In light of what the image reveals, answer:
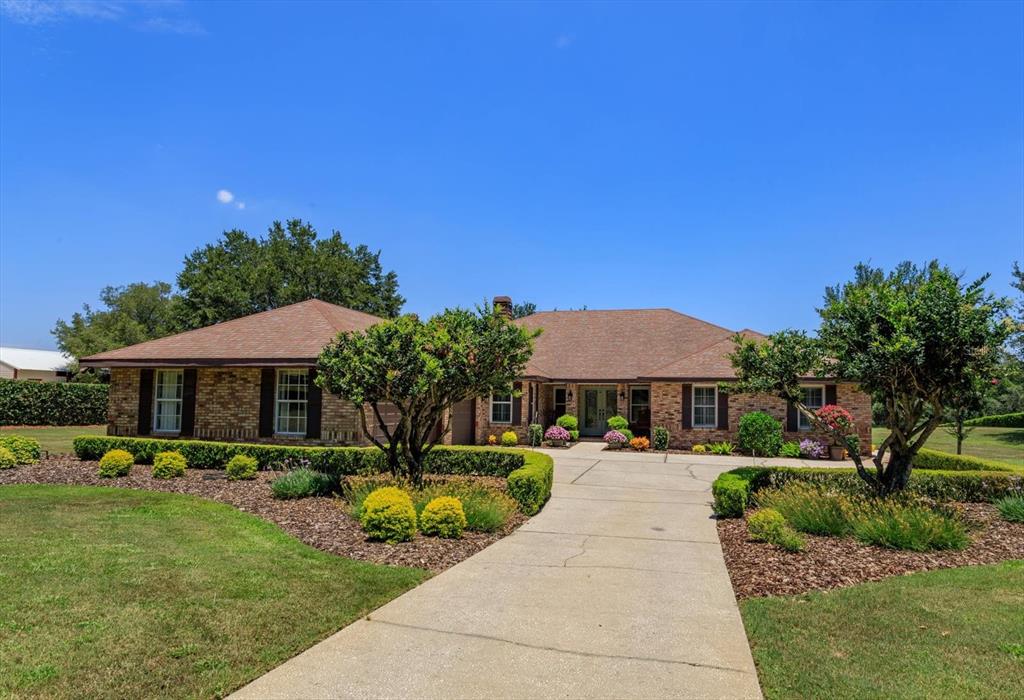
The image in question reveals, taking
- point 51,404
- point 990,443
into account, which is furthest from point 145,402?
point 990,443

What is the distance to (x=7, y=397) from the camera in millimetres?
27844

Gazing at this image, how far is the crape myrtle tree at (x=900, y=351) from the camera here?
916cm

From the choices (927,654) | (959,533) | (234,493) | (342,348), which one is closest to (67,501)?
(234,493)

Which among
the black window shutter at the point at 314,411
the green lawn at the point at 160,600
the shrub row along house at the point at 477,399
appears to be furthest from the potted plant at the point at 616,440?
the green lawn at the point at 160,600

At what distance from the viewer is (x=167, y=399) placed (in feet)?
61.0

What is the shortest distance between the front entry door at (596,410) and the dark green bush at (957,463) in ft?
42.7

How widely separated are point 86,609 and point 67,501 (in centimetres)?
646

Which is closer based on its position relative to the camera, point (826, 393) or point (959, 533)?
point (959, 533)

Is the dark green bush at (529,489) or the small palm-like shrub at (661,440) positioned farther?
the small palm-like shrub at (661,440)

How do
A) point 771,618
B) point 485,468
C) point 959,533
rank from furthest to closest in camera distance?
point 485,468 → point 959,533 → point 771,618

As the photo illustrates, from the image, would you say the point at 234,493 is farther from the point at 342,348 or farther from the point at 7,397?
the point at 7,397

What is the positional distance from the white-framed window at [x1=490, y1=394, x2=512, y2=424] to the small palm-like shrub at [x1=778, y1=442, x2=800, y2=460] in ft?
31.9

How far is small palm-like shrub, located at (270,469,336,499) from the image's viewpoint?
1131 centimetres

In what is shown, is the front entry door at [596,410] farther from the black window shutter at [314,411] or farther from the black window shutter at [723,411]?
the black window shutter at [314,411]
